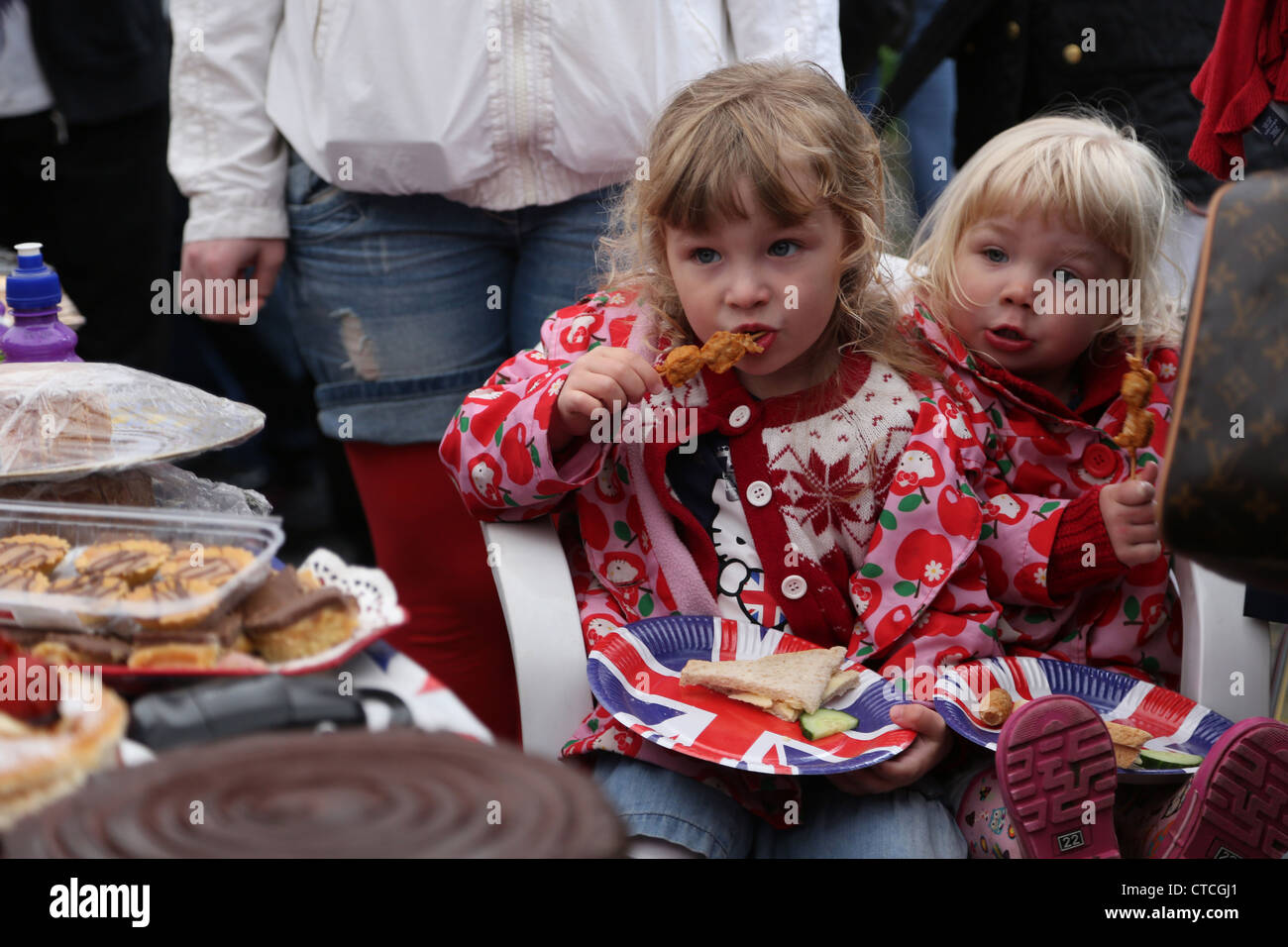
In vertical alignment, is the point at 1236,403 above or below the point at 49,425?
above

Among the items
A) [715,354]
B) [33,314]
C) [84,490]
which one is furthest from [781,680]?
[33,314]

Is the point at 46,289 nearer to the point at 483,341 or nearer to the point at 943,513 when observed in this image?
the point at 483,341

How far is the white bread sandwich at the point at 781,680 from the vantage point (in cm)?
177

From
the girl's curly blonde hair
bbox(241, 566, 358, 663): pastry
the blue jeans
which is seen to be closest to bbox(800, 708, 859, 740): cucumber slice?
the blue jeans

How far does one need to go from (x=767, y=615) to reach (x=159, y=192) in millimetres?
2303

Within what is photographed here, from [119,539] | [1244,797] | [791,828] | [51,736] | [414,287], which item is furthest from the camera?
[414,287]

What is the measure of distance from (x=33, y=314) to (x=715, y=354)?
1.01m

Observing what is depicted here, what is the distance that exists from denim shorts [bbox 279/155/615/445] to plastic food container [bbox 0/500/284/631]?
0.98 metres

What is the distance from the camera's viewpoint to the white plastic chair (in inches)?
75.1

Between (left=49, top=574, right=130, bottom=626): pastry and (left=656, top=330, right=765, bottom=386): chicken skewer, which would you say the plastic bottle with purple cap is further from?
(left=656, top=330, right=765, bottom=386): chicken skewer

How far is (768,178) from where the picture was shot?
1.91 m

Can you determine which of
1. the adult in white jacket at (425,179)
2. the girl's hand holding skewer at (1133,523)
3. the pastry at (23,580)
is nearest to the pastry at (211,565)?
the pastry at (23,580)

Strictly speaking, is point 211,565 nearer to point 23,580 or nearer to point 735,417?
point 23,580
